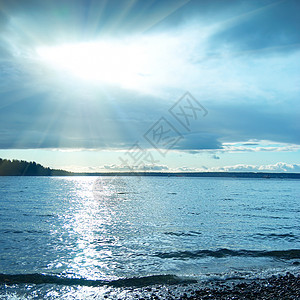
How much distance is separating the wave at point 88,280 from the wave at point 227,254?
4.81 metres

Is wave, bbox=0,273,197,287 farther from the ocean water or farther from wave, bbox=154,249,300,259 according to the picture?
wave, bbox=154,249,300,259

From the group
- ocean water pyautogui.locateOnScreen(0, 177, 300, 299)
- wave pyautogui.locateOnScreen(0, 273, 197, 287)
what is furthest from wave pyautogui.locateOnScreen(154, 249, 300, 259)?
wave pyautogui.locateOnScreen(0, 273, 197, 287)

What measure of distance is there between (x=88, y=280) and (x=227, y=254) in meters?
10.8

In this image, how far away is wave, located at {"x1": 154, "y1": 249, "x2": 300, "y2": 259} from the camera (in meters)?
21.8

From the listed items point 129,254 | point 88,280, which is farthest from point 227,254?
point 88,280

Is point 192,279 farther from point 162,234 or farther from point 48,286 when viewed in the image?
point 162,234

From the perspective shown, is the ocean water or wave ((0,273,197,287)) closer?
wave ((0,273,197,287))

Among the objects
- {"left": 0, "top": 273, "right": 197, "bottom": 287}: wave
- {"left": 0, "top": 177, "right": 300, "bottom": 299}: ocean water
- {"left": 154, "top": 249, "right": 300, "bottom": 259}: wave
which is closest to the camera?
{"left": 0, "top": 273, "right": 197, "bottom": 287}: wave

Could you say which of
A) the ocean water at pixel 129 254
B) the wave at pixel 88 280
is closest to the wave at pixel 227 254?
the ocean water at pixel 129 254

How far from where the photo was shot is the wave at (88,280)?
52.6 ft

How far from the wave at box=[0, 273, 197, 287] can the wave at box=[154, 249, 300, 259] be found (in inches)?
189

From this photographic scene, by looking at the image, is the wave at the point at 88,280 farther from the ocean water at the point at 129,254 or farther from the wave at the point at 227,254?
the wave at the point at 227,254

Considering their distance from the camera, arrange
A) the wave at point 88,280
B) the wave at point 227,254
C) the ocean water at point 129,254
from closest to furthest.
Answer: the wave at point 88,280 < the ocean water at point 129,254 < the wave at point 227,254

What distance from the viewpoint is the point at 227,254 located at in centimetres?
2234
